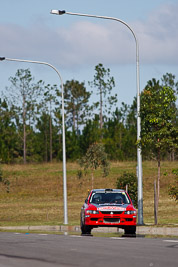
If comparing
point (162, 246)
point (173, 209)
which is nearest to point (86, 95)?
point (173, 209)

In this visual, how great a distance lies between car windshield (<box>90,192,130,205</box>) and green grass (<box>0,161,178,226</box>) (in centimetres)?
2430

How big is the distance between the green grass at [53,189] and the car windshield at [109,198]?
24.3 metres

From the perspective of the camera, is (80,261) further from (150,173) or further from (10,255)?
(150,173)

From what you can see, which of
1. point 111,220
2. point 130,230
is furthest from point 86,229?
point 130,230

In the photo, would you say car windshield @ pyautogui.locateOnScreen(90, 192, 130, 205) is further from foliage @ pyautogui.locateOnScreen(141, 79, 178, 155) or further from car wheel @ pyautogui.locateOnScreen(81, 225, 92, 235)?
foliage @ pyautogui.locateOnScreen(141, 79, 178, 155)

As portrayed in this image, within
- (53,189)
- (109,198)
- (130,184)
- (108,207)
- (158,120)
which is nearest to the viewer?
(108,207)

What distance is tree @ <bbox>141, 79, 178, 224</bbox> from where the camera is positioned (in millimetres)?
26219

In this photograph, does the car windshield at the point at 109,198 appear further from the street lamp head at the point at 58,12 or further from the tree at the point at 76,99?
the tree at the point at 76,99

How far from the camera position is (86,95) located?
10825 cm

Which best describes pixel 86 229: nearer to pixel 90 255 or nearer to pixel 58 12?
pixel 58 12

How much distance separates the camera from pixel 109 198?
2392 centimetres

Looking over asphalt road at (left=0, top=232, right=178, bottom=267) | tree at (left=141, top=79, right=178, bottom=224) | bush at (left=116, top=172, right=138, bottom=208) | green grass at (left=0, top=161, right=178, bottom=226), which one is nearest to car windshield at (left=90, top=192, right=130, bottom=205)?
tree at (left=141, top=79, right=178, bottom=224)

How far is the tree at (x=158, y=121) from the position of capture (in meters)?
26.2

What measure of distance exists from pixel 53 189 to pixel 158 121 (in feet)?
165
